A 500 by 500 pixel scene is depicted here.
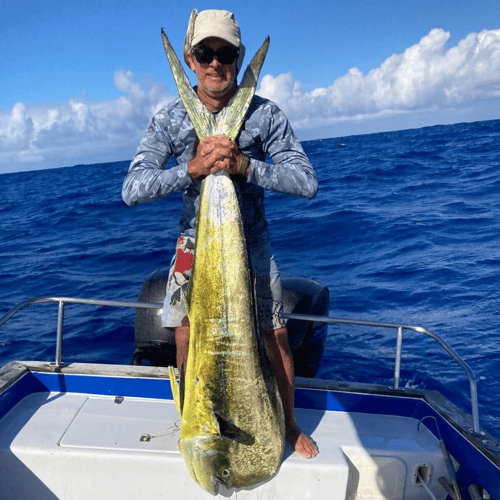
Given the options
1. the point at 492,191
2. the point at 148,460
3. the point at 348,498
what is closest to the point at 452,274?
the point at 348,498

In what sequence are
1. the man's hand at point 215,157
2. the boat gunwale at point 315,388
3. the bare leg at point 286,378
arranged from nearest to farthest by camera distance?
the man's hand at point 215,157, the bare leg at point 286,378, the boat gunwale at point 315,388

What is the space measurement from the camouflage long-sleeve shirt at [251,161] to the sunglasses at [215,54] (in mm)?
304

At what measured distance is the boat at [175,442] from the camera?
3031 mm

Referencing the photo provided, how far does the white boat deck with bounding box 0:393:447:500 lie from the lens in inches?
119

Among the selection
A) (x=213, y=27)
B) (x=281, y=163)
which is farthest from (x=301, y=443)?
(x=213, y=27)

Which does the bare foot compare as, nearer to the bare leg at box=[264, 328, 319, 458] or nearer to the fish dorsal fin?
the bare leg at box=[264, 328, 319, 458]

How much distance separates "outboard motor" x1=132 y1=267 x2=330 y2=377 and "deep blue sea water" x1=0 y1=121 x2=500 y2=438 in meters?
1.40

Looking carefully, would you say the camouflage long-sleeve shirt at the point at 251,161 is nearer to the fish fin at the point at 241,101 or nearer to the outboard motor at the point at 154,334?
the fish fin at the point at 241,101

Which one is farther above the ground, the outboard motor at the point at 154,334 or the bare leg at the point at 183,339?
the bare leg at the point at 183,339

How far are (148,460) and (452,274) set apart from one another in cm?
875

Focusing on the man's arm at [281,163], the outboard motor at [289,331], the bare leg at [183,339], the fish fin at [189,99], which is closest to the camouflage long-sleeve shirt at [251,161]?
the man's arm at [281,163]

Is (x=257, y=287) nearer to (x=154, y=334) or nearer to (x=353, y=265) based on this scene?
(x=154, y=334)

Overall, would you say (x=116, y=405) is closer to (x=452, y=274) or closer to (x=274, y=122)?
(x=274, y=122)

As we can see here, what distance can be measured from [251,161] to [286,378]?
1.33 m
